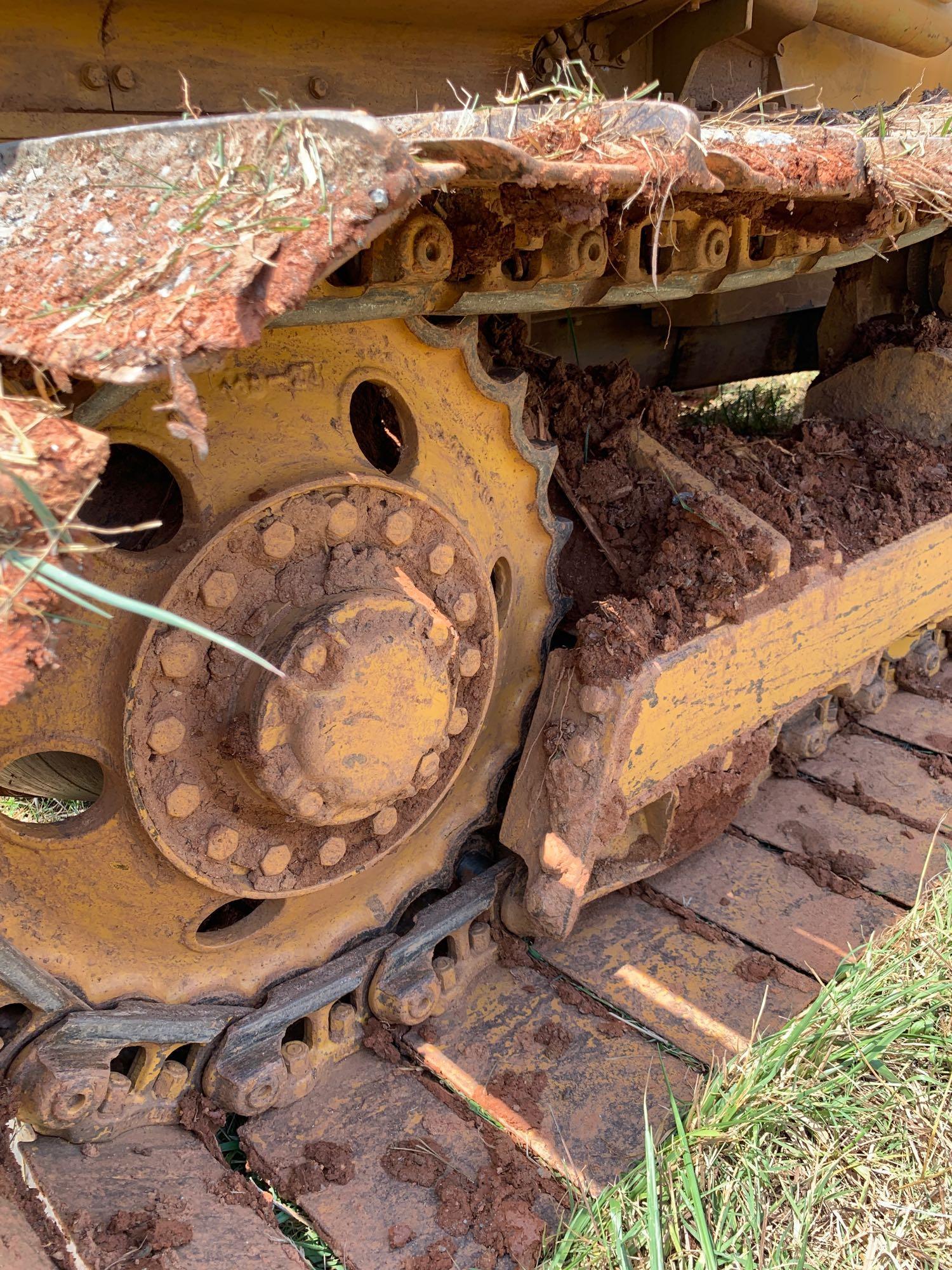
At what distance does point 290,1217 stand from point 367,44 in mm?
1952

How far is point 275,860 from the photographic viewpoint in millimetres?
1955

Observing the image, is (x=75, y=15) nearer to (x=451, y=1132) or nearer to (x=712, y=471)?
(x=712, y=471)

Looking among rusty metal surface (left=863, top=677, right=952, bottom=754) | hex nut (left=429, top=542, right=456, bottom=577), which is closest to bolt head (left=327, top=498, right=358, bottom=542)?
hex nut (left=429, top=542, right=456, bottom=577)

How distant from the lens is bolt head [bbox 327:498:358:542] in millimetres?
1867

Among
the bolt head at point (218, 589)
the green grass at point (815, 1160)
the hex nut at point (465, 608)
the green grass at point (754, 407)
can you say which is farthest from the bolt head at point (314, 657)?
the green grass at point (754, 407)

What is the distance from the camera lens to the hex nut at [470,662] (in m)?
2.15

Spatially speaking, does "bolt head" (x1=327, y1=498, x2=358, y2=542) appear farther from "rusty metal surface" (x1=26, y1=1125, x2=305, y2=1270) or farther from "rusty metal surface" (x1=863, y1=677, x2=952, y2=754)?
"rusty metal surface" (x1=863, y1=677, x2=952, y2=754)

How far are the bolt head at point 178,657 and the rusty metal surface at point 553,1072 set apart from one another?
905 mm

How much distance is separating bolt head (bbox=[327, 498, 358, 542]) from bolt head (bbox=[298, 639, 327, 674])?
21cm

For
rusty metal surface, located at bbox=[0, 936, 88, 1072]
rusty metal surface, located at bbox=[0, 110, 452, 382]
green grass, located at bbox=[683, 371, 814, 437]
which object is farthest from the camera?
green grass, located at bbox=[683, 371, 814, 437]

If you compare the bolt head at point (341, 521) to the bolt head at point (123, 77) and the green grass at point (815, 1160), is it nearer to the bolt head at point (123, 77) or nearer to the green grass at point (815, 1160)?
the bolt head at point (123, 77)

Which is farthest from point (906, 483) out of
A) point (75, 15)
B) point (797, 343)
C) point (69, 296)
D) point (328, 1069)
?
point (69, 296)

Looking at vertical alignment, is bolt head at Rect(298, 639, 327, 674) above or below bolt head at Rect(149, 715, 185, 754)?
above

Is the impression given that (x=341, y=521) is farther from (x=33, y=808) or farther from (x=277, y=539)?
(x=33, y=808)
